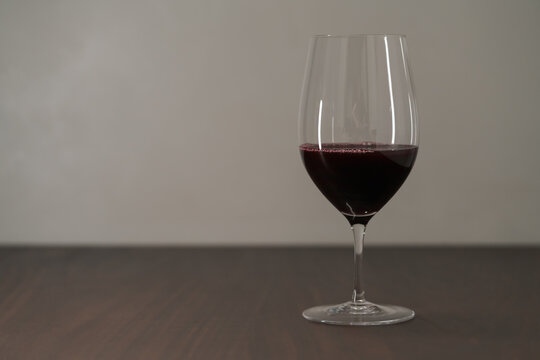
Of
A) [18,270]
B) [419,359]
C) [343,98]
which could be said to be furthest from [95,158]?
[419,359]

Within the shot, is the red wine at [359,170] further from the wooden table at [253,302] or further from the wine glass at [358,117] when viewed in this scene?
the wooden table at [253,302]

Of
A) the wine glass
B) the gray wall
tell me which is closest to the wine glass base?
the wine glass

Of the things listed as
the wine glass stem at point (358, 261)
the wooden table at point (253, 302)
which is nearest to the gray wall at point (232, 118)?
the wooden table at point (253, 302)

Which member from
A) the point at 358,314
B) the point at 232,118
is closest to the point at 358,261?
the point at 358,314

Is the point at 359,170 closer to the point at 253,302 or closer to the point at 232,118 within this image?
the point at 253,302

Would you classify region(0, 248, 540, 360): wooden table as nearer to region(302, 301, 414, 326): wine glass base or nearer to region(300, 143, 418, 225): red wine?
region(302, 301, 414, 326): wine glass base

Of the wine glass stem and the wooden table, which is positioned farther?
the wine glass stem
